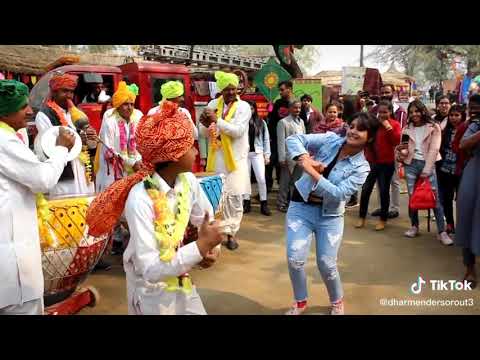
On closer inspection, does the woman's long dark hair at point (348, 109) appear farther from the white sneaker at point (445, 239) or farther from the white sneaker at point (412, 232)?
the white sneaker at point (445, 239)

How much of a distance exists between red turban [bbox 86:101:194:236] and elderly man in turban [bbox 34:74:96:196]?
189cm

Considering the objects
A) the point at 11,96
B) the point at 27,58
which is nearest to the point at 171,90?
the point at 11,96

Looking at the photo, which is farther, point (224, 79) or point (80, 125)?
point (224, 79)

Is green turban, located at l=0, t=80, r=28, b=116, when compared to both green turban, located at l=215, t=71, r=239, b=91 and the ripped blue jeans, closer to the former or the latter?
the ripped blue jeans

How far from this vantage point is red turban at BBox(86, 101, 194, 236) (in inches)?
71.6

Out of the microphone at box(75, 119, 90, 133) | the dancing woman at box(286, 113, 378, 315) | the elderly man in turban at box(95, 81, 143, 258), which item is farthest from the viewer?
the elderly man in turban at box(95, 81, 143, 258)

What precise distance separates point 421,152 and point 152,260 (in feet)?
13.6

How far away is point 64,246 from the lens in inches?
117

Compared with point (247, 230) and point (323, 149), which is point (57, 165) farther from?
point (247, 230)

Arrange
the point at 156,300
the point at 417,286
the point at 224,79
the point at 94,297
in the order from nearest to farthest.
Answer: the point at 156,300 → the point at 94,297 → the point at 417,286 → the point at 224,79

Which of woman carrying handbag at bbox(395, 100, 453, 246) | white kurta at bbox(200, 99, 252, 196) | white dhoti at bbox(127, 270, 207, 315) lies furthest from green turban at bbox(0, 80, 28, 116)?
woman carrying handbag at bbox(395, 100, 453, 246)

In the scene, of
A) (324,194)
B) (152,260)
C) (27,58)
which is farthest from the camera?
(27,58)

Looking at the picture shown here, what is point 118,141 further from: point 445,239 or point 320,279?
point 445,239

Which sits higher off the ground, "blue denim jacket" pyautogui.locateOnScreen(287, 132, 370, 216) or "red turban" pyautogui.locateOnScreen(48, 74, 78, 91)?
"red turban" pyautogui.locateOnScreen(48, 74, 78, 91)
